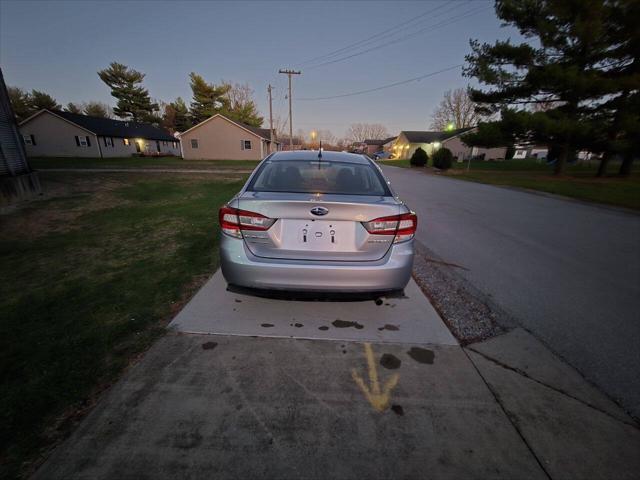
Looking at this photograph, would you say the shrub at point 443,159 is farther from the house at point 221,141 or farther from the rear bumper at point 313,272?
Result: the rear bumper at point 313,272

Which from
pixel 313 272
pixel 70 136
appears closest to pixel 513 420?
pixel 313 272

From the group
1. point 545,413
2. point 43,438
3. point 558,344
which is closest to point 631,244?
point 558,344

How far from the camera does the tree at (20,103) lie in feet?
150

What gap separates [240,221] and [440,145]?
5205 centimetres

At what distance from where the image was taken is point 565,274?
430 cm

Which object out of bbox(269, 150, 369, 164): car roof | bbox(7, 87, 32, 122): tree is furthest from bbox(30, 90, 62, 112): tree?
bbox(269, 150, 369, 164): car roof

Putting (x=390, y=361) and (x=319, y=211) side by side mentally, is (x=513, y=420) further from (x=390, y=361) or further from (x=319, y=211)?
(x=319, y=211)

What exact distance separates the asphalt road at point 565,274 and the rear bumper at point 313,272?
1.71 m

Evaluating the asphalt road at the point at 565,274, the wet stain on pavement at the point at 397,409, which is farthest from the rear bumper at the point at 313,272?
the asphalt road at the point at 565,274

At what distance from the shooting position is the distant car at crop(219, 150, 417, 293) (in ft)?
7.91

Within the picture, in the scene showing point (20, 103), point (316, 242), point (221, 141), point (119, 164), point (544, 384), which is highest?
point (20, 103)

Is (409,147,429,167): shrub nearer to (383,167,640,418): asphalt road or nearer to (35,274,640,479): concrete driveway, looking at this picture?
(383,167,640,418): asphalt road

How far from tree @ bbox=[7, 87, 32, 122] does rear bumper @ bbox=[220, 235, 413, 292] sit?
65128 millimetres

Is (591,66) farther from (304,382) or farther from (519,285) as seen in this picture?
(304,382)
